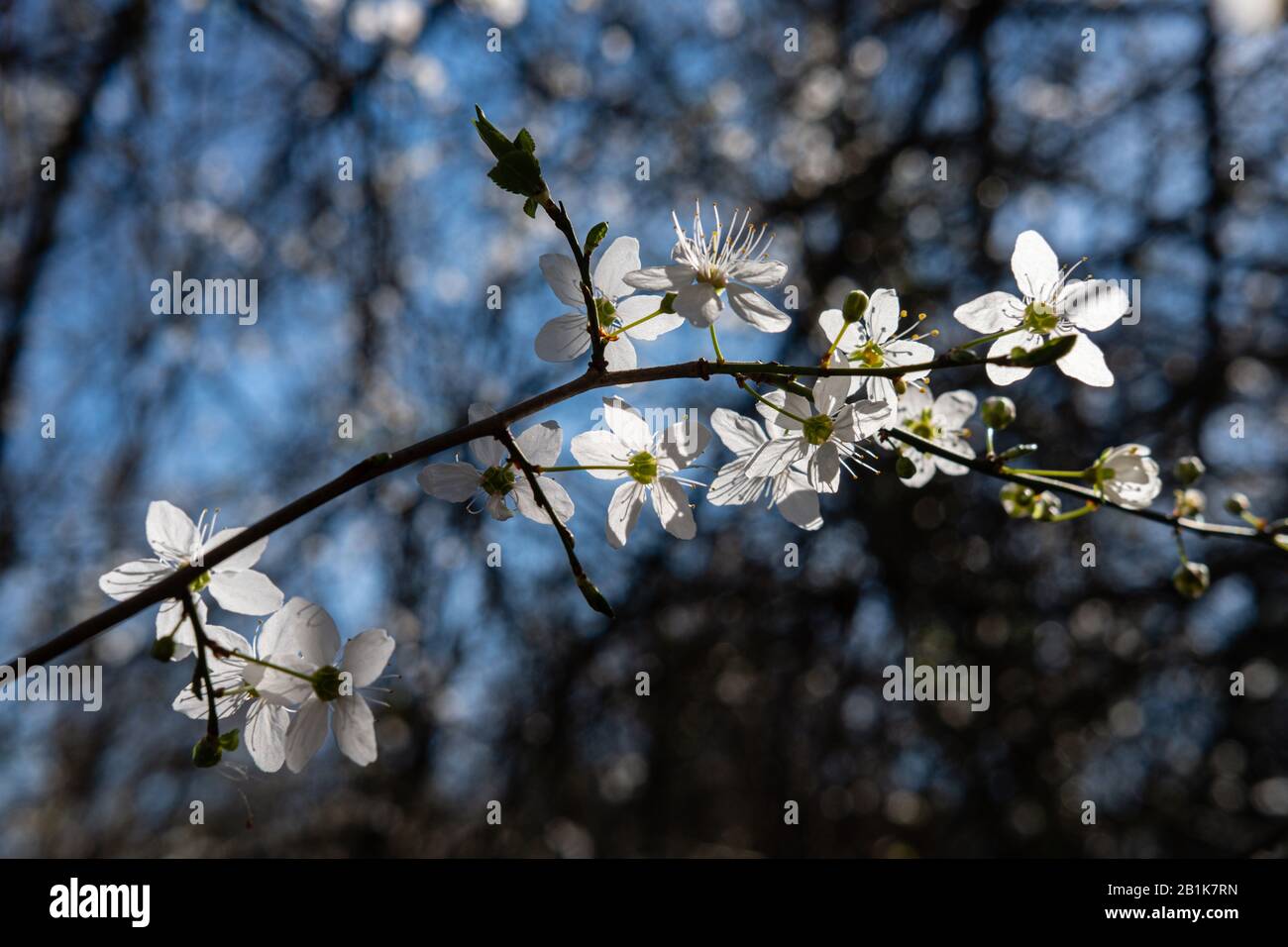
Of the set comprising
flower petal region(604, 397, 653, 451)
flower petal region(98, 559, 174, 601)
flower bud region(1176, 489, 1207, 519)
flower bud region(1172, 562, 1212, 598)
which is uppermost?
flower petal region(604, 397, 653, 451)

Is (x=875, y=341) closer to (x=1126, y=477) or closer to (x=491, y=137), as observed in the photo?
(x=1126, y=477)

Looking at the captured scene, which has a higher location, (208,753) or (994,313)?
(994,313)

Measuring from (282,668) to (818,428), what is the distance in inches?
17.6

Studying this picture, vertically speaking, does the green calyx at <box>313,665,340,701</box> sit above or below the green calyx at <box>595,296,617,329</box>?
below

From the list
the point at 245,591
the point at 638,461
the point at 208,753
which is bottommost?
the point at 208,753

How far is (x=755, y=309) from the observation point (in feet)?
2.37

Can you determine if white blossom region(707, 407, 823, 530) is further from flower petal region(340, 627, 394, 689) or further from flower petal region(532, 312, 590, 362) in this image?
flower petal region(340, 627, 394, 689)

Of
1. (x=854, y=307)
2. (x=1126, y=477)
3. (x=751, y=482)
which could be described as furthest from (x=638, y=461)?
(x=1126, y=477)

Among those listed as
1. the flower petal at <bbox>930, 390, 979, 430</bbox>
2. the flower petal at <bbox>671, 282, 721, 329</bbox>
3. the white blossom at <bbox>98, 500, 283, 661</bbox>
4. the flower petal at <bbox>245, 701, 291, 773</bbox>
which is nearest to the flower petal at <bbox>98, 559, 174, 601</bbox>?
the white blossom at <bbox>98, 500, 283, 661</bbox>

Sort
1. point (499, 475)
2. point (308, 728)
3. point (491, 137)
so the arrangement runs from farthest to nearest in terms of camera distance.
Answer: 1. point (499, 475)
2. point (308, 728)
3. point (491, 137)

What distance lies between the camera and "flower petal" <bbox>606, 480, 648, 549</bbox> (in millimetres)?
768

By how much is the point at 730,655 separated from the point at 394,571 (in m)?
1.13

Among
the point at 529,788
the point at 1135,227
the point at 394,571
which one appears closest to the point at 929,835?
the point at 529,788
